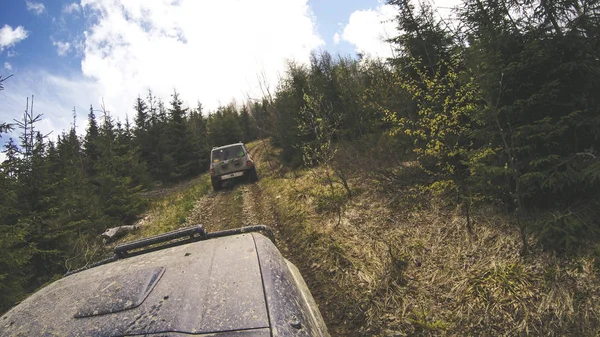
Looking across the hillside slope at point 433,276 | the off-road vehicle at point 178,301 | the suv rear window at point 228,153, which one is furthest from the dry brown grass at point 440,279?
the suv rear window at point 228,153

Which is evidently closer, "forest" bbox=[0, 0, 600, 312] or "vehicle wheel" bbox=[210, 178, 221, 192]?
"forest" bbox=[0, 0, 600, 312]

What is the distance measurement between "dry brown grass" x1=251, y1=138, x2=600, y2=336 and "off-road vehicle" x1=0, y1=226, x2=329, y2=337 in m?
2.28

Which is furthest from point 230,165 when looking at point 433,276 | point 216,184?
point 433,276

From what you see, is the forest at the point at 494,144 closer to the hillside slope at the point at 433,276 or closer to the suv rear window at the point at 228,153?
the hillside slope at the point at 433,276

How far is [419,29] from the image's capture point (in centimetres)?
1181

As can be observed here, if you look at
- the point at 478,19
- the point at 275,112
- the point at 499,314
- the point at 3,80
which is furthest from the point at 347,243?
the point at 275,112

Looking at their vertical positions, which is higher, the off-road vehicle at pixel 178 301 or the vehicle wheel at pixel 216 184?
the vehicle wheel at pixel 216 184

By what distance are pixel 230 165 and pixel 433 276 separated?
10628mm

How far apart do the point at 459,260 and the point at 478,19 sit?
534 cm

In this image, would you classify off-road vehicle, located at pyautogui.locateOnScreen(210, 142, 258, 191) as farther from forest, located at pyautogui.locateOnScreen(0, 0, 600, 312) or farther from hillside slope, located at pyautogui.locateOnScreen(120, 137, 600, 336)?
hillside slope, located at pyautogui.locateOnScreen(120, 137, 600, 336)

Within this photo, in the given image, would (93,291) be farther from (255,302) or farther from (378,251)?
(378,251)

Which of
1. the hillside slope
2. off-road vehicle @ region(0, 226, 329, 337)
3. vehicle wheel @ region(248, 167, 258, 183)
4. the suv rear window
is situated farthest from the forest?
vehicle wheel @ region(248, 167, 258, 183)

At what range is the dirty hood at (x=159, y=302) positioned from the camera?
1301mm

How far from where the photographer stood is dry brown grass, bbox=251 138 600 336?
9.91 feet
